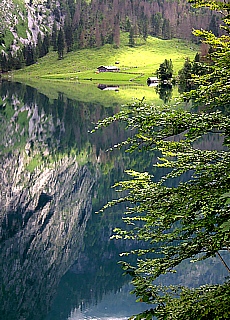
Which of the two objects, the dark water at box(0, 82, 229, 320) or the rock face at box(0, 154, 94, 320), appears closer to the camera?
the dark water at box(0, 82, 229, 320)

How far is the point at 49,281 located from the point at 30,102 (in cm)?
8494

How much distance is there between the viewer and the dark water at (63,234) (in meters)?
22.7

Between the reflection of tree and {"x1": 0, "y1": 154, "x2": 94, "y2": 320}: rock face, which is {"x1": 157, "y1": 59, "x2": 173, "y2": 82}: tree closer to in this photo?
the reflection of tree

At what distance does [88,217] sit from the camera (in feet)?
115

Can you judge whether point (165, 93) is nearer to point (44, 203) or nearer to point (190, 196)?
point (44, 203)

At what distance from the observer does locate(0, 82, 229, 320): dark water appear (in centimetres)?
2266

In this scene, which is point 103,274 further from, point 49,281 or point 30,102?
point 30,102

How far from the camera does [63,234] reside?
32.4m

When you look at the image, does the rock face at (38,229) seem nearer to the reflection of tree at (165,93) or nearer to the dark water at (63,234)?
the dark water at (63,234)

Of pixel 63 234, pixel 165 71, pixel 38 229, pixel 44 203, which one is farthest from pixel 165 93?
pixel 38 229

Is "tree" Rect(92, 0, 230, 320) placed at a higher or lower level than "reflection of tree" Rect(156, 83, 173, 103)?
higher

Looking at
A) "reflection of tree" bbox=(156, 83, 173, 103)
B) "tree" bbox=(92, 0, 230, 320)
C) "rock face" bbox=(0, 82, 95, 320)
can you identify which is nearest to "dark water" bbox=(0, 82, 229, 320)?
"rock face" bbox=(0, 82, 95, 320)

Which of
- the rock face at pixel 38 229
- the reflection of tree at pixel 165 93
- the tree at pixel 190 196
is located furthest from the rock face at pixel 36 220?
the reflection of tree at pixel 165 93

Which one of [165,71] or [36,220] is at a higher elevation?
[36,220]
